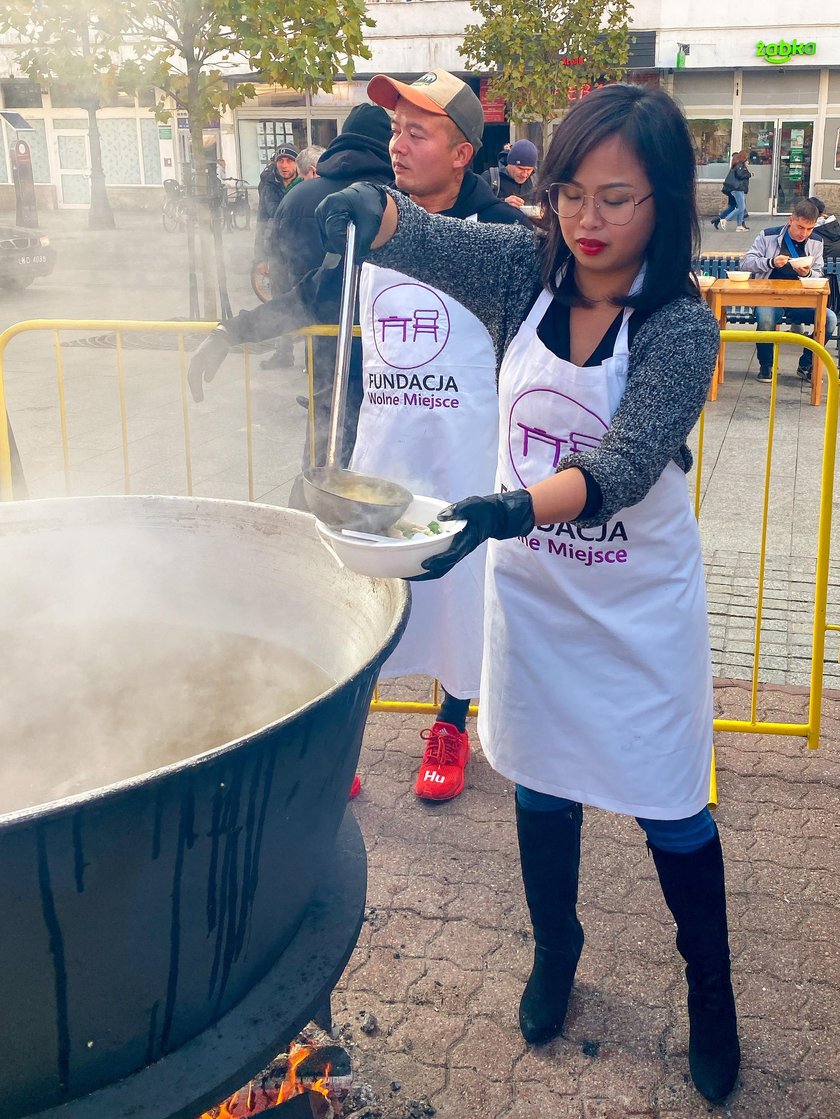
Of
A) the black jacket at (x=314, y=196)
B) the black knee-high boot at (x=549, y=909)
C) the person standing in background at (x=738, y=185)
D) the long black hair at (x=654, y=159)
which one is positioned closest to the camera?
the long black hair at (x=654, y=159)

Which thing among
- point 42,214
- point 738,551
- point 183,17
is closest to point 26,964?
point 738,551

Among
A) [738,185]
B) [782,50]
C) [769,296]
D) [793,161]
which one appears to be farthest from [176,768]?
[782,50]

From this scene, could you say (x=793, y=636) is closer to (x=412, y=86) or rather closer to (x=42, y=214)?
(x=412, y=86)

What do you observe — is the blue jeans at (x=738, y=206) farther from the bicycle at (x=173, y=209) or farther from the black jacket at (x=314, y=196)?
the black jacket at (x=314, y=196)

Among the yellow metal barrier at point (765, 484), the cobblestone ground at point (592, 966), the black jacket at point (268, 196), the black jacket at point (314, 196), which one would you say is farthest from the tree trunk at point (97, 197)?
the cobblestone ground at point (592, 966)

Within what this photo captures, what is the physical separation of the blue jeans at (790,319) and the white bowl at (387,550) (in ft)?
28.5

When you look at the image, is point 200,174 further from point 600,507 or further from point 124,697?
point 600,507

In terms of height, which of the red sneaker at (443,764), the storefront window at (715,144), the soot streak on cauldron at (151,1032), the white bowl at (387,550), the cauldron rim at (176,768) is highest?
the storefront window at (715,144)

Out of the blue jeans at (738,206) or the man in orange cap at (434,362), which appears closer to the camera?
the man in orange cap at (434,362)

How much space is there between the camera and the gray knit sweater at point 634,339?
6.02ft

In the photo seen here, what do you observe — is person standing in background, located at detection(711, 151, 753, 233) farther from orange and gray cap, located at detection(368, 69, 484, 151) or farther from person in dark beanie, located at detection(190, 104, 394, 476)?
orange and gray cap, located at detection(368, 69, 484, 151)

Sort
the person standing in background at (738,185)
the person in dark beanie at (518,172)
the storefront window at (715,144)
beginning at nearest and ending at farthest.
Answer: the person in dark beanie at (518,172) → the person standing in background at (738,185) → the storefront window at (715,144)

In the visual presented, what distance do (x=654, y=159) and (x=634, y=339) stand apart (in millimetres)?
312

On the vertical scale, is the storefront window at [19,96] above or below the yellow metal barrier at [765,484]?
above
